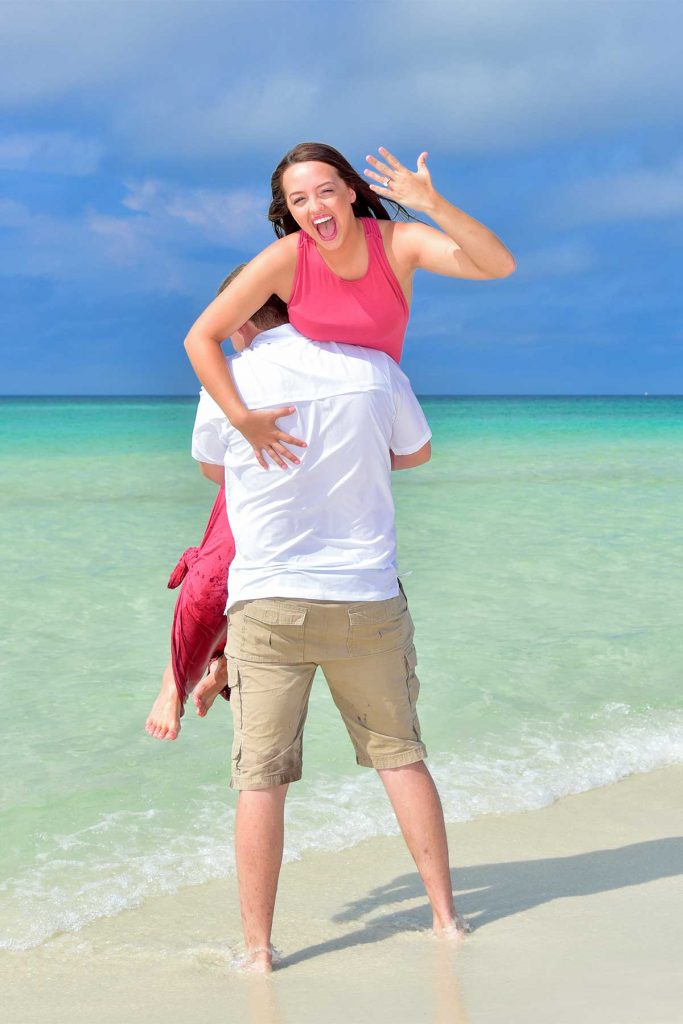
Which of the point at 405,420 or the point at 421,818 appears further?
the point at 421,818

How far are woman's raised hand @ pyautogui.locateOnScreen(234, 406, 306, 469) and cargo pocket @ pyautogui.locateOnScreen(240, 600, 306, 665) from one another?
34 cm

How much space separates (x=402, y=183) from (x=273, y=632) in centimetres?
106

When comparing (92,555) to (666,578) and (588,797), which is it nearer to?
(666,578)

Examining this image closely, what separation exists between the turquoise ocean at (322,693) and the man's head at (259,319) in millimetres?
1646

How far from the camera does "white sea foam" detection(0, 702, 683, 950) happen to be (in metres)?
3.28

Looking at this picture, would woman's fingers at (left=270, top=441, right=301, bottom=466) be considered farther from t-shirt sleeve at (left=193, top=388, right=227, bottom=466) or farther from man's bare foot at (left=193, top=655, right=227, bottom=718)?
man's bare foot at (left=193, top=655, right=227, bottom=718)

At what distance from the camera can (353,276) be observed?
8.43 ft

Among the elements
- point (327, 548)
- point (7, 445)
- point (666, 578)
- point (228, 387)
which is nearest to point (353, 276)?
point (228, 387)

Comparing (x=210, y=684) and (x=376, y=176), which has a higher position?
(x=376, y=176)

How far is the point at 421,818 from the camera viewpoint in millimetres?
2791

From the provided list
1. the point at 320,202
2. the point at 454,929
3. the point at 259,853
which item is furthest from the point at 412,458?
the point at 454,929

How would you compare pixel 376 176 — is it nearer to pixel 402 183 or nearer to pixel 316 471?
pixel 402 183

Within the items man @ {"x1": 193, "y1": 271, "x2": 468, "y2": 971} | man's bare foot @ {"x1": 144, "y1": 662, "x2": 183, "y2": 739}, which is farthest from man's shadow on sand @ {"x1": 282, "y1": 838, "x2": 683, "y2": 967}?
man's bare foot @ {"x1": 144, "y1": 662, "x2": 183, "y2": 739}

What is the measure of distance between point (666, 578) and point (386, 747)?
5635 millimetres
